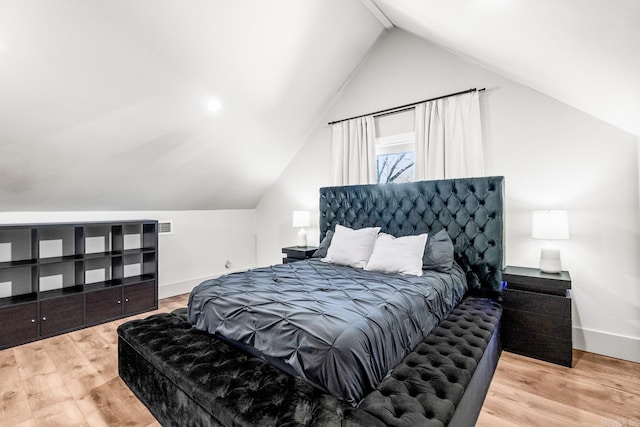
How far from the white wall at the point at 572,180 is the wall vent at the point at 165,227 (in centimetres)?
361

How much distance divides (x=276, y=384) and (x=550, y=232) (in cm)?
242

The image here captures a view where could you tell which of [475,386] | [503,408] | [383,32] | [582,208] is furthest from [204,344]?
[383,32]

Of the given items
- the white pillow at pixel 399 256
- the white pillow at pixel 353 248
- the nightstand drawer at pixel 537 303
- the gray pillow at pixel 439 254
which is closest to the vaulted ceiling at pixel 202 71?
the nightstand drawer at pixel 537 303

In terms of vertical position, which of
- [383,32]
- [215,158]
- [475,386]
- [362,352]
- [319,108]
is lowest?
[475,386]

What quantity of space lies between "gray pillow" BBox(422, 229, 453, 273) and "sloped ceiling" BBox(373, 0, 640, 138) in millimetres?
1554

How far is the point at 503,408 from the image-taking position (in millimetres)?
1979

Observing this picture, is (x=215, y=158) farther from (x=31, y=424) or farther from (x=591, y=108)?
(x=591, y=108)

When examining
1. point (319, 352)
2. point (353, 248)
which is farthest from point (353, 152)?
point (319, 352)

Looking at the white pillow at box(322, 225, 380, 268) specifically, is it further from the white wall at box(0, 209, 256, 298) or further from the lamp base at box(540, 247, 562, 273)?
the white wall at box(0, 209, 256, 298)

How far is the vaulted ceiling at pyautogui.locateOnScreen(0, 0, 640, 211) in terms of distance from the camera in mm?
1885

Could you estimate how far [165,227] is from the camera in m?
4.50

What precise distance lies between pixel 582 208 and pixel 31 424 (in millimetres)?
4279

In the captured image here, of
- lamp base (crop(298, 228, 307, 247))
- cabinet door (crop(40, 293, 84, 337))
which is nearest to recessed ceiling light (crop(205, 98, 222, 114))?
lamp base (crop(298, 228, 307, 247))

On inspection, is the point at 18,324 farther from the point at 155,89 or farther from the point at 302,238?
the point at 302,238
